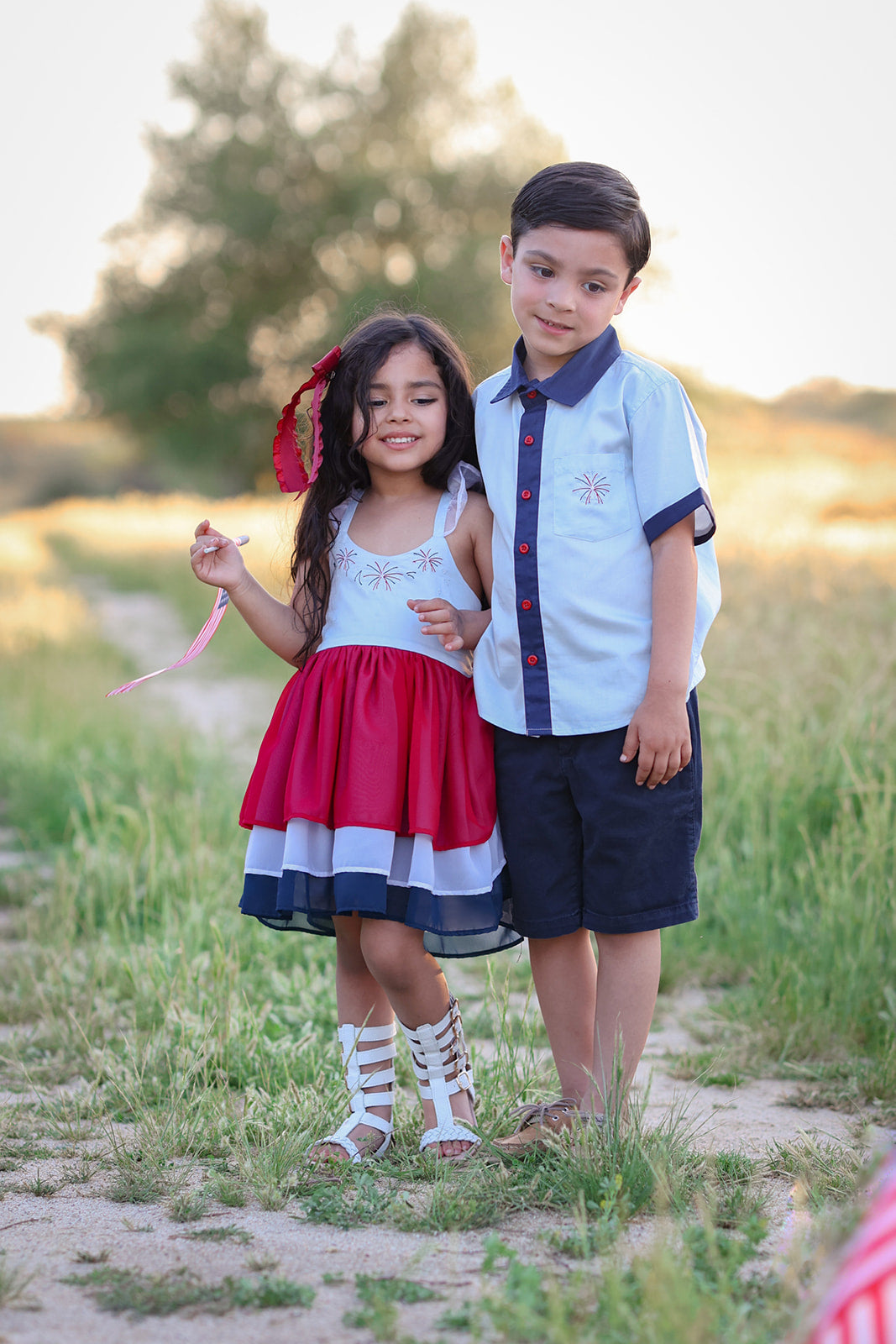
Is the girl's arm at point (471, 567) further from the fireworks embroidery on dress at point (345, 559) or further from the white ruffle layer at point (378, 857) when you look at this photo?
the white ruffle layer at point (378, 857)

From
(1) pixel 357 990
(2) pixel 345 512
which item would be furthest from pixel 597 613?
(1) pixel 357 990

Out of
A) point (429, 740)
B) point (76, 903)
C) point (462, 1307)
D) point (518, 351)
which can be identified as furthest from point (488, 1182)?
point (76, 903)

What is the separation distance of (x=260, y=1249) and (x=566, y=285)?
1589mm

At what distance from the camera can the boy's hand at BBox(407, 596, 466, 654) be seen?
206cm

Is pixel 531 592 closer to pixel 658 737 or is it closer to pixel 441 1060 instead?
pixel 658 737

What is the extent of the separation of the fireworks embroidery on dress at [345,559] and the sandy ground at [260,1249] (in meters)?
1.10

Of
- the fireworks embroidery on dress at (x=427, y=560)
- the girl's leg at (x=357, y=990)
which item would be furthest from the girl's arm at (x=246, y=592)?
the girl's leg at (x=357, y=990)

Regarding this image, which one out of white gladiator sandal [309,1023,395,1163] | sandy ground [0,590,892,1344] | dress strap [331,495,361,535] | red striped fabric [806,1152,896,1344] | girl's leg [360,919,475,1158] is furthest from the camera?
dress strap [331,495,361,535]

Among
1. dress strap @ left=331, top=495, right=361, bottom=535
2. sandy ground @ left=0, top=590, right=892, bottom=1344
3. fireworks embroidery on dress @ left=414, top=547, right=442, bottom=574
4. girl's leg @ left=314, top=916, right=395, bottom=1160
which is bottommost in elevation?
sandy ground @ left=0, top=590, right=892, bottom=1344

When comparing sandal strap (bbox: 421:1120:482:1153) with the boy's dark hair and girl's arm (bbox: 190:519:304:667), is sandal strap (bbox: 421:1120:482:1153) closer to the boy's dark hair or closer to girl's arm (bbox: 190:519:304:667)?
girl's arm (bbox: 190:519:304:667)

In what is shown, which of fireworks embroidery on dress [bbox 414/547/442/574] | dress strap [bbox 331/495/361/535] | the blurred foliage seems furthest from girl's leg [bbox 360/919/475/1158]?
the blurred foliage

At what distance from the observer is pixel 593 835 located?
202 centimetres

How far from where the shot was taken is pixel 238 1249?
5.57 feet

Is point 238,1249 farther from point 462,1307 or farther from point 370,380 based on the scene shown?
point 370,380
